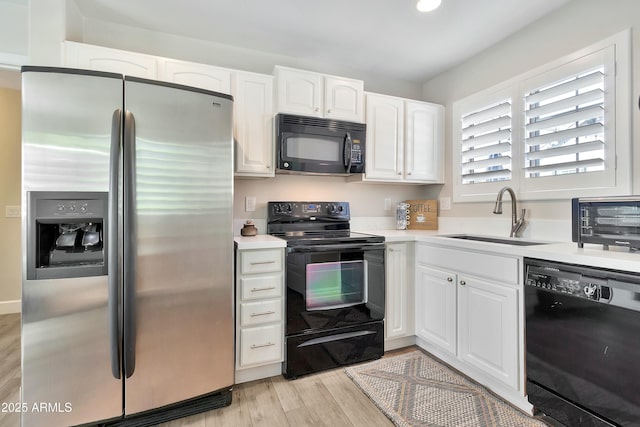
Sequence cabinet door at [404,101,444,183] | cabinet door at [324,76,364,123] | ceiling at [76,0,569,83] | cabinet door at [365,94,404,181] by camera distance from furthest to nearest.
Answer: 1. cabinet door at [404,101,444,183]
2. cabinet door at [365,94,404,181]
3. cabinet door at [324,76,364,123]
4. ceiling at [76,0,569,83]

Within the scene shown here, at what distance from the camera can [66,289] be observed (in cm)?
139

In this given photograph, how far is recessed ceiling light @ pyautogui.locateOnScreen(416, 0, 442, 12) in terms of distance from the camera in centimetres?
187

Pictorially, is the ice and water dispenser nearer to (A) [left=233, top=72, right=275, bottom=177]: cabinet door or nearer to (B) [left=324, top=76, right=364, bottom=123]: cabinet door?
(A) [left=233, top=72, right=275, bottom=177]: cabinet door

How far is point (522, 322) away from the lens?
5.25 feet

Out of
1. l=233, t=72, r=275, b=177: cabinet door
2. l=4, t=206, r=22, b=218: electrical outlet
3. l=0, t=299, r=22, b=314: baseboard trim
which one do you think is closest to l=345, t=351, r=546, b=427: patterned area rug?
l=233, t=72, r=275, b=177: cabinet door

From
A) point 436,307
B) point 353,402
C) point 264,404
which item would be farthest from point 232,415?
point 436,307

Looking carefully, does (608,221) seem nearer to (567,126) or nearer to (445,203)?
(567,126)

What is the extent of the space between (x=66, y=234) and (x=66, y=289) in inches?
10.3

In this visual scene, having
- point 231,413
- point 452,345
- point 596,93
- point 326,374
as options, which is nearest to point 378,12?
point 596,93

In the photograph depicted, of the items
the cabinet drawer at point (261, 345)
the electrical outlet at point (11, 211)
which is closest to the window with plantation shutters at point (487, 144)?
the cabinet drawer at point (261, 345)

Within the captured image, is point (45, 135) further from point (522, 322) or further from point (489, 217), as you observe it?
point (489, 217)

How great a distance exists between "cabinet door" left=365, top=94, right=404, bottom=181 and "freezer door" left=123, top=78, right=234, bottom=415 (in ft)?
4.22

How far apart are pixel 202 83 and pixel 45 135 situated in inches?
39.1

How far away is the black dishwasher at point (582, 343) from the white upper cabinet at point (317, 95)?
1.67m
